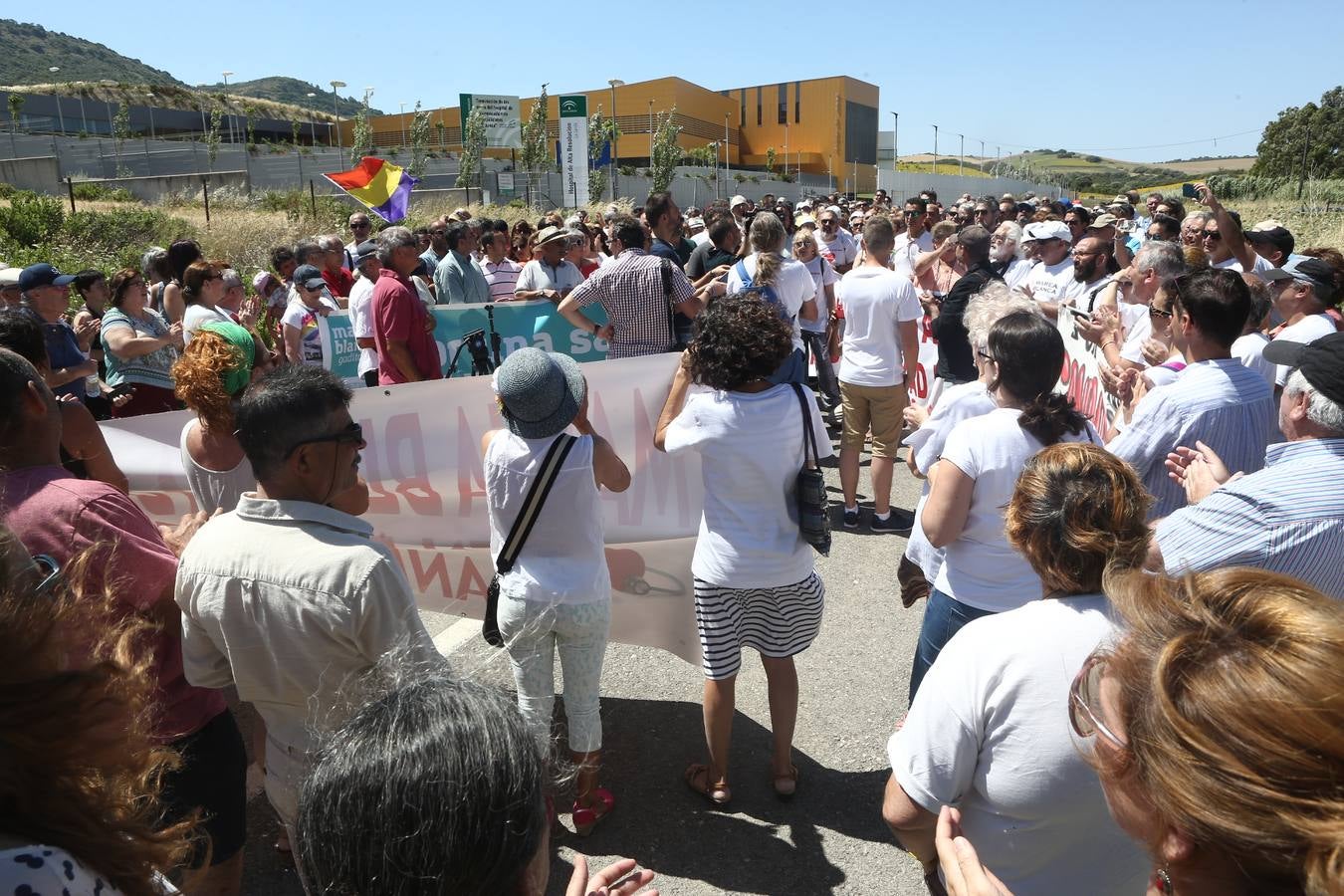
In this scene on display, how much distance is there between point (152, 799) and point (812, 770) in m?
2.78

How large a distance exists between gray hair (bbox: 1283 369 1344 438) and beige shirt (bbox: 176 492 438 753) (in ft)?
8.00

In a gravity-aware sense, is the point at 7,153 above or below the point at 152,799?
above

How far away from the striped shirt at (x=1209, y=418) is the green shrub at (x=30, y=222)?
24.2 m

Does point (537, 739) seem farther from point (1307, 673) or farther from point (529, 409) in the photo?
point (529, 409)

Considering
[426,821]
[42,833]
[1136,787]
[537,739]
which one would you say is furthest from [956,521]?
[42,833]

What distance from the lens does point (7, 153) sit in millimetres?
41812

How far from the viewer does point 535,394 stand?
293 centimetres

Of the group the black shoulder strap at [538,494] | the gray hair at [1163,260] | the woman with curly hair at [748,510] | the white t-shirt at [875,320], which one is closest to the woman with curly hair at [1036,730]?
the woman with curly hair at [748,510]

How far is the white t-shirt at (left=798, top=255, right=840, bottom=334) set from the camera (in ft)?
27.5

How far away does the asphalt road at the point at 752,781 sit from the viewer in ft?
10.4

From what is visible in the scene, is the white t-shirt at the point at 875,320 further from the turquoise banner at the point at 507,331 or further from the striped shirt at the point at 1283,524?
the striped shirt at the point at 1283,524

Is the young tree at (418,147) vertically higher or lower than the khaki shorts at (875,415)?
higher

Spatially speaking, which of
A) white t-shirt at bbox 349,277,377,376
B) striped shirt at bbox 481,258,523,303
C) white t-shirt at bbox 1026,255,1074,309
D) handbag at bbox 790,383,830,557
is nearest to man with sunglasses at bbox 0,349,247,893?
handbag at bbox 790,383,830,557

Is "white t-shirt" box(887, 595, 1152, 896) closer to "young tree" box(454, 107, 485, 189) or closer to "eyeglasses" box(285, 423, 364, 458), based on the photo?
"eyeglasses" box(285, 423, 364, 458)
